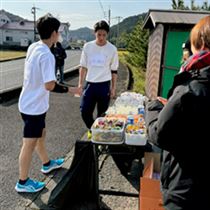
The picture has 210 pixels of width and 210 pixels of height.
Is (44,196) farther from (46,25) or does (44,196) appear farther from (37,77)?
(46,25)

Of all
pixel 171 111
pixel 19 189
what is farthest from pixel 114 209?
pixel 171 111

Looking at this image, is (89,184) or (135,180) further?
(135,180)

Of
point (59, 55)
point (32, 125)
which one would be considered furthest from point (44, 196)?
point (59, 55)

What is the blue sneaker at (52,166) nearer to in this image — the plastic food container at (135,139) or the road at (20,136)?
the road at (20,136)

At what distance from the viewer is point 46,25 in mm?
2906

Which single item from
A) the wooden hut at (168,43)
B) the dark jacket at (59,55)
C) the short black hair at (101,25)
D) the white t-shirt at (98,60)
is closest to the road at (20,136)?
the white t-shirt at (98,60)

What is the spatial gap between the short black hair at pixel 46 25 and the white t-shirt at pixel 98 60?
3.76 ft

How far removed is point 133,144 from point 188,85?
142cm

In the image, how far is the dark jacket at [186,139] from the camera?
139cm

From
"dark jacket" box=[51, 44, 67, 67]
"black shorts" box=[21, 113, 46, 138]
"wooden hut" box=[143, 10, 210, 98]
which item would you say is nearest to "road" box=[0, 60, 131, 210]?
"black shorts" box=[21, 113, 46, 138]

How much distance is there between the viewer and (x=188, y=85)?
4.58 ft

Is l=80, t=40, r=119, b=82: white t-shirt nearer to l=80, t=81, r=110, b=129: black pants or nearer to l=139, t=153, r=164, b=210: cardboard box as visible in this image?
l=80, t=81, r=110, b=129: black pants

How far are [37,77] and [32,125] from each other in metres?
0.51

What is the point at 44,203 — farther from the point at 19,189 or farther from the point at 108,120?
the point at 108,120
